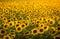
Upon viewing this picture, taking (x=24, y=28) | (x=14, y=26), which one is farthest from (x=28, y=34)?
(x=14, y=26)

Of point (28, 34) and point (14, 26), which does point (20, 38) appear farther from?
point (14, 26)

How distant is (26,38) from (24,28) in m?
0.37

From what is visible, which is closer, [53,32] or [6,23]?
[53,32]

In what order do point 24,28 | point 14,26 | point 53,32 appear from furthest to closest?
point 14,26 → point 24,28 → point 53,32

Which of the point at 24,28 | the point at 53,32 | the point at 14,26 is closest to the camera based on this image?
the point at 53,32

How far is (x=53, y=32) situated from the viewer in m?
2.60

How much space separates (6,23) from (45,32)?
0.78 meters

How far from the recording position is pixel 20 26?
3059 mm

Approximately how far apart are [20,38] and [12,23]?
1.92 feet

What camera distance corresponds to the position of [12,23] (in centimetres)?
328

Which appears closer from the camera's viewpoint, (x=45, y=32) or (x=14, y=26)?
(x=45, y=32)

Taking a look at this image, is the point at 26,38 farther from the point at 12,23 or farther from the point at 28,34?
the point at 12,23

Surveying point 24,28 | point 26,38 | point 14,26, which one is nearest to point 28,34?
point 26,38

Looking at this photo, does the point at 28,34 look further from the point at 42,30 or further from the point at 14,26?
the point at 14,26
